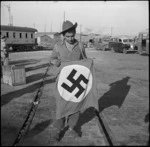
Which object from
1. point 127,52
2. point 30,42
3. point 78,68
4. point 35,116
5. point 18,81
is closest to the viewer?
point 78,68

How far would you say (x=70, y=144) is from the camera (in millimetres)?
3562

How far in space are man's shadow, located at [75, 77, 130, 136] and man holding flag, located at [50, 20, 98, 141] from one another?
0.65 meters

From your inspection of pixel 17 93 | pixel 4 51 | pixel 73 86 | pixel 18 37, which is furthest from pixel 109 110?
pixel 18 37

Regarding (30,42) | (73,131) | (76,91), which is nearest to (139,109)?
(73,131)

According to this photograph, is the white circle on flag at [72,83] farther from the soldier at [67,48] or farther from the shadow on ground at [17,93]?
the shadow on ground at [17,93]

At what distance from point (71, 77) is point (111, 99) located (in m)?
3.14

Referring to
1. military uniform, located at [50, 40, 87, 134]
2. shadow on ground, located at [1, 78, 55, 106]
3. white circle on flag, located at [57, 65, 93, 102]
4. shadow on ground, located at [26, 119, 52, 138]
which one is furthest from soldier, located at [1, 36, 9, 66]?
white circle on flag, located at [57, 65, 93, 102]

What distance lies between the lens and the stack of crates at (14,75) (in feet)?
25.9

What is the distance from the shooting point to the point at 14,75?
7.92m

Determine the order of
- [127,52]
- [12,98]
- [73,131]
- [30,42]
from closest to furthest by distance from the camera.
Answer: [73,131] → [12,98] → [127,52] → [30,42]

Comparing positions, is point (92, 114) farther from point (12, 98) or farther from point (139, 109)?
point (12, 98)

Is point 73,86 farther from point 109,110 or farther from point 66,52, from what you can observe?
point 109,110

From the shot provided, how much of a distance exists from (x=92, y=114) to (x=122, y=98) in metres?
1.79

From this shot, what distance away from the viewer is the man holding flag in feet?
11.4
